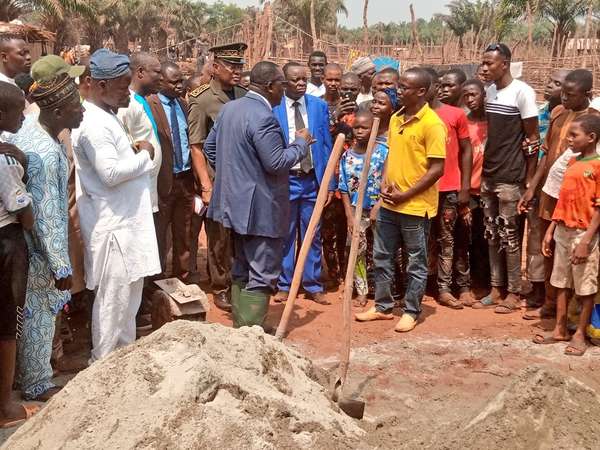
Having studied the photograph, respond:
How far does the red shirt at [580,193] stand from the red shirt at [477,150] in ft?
3.37

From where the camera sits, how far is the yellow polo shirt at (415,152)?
518 cm

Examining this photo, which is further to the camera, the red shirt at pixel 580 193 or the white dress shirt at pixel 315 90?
the white dress shirt at pixel 315 90

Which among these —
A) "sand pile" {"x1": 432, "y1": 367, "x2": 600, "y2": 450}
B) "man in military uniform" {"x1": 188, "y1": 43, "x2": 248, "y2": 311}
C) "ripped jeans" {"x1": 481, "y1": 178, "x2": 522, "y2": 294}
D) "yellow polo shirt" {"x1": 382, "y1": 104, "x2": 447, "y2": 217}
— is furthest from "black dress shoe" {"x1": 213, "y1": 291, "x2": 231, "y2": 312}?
"sand pile" {"x1": 432, "y1": 367, "x2": 600, "y2": 450}

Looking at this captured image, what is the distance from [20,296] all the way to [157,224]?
2360mm

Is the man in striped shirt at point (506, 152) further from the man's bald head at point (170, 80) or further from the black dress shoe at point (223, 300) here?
the man's bald head at point (170, 80)

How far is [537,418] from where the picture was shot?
326 cm

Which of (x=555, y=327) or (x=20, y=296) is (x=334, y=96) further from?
(x=20, y=296)

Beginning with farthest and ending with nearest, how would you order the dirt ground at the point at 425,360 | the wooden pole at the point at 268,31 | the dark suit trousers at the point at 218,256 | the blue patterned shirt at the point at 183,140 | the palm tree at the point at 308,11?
the palm tree at the point at 308,11, the wooden pole at the point at 268,31, the dark suit trousers at the point at 218,256, the blue patterned shirt at the point at 183,140, the dirt ground at the point at 425,360

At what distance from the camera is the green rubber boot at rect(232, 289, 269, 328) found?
198 inches

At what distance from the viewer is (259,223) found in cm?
488

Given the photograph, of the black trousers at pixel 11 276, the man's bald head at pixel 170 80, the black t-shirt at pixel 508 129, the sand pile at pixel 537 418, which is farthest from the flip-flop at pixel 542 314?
the black trousers at pixel 11 276

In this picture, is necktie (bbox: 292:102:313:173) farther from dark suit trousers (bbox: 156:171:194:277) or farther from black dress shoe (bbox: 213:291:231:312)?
black dress shoe (bbox: 213:291:231:312)

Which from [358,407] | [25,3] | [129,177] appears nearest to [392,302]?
[358,407]

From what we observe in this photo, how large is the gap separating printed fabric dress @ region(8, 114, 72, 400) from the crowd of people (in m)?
0.01
